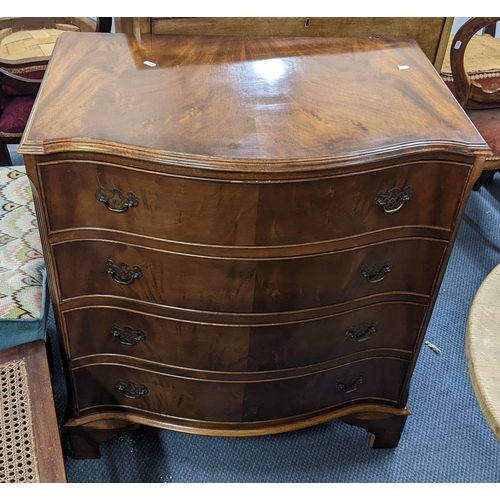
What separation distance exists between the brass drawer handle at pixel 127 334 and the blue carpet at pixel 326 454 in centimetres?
47

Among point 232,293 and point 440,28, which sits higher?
point 440,28

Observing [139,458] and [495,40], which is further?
Result: [495,40]

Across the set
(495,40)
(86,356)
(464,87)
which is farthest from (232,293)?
(495,40)

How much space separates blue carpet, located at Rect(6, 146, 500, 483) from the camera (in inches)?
61.4

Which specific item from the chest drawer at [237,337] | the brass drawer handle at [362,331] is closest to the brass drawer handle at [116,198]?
the chest drawer at [237,337]

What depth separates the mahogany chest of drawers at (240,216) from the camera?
1.00 meters

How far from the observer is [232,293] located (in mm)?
1166

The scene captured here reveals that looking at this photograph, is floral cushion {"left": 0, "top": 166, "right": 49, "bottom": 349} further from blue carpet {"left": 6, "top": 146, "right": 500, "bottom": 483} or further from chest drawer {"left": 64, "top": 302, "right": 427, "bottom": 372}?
blue carpet {"left": 6, "top": 146, "right": 500, "bottom": 483}

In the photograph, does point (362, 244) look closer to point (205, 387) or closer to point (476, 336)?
point (476, 336)

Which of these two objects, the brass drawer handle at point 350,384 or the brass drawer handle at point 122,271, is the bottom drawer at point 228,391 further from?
the brass drawer handle at point 122,271

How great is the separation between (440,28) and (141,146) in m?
0.85

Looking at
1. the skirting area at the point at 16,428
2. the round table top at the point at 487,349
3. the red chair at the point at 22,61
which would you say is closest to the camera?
the round table top at the point at 487,349

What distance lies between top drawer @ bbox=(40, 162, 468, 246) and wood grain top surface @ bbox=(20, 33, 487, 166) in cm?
5

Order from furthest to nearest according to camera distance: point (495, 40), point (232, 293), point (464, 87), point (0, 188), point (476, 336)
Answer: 1. point (495, 40)
2. point (464, 87)
3. point (0, 188)
4. point (232, 293)
5. point (476, 336)
